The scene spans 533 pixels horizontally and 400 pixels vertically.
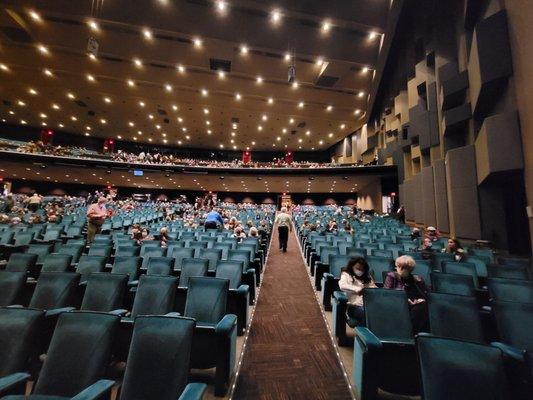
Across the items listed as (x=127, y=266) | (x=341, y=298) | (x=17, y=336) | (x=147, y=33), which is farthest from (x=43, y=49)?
(x=341, y=298)

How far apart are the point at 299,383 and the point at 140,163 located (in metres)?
22.1

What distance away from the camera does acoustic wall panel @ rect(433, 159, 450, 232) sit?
8643 mm

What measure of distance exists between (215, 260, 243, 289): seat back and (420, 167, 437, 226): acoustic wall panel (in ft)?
27.8

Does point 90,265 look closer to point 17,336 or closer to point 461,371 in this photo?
point 17,336

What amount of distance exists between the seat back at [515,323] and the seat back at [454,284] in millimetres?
737

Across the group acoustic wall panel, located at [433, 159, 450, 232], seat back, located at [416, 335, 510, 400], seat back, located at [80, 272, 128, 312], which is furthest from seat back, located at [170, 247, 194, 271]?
acoustic wall panel, located at [433, 159, 450, 232]

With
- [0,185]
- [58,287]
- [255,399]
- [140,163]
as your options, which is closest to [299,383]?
[255,399]

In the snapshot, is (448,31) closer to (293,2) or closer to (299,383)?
(293,2)

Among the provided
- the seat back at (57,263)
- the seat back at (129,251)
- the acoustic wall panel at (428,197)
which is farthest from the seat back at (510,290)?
the acoustic wall panel at (428,197)

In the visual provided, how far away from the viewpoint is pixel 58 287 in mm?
3012

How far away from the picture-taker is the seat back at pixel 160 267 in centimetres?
383

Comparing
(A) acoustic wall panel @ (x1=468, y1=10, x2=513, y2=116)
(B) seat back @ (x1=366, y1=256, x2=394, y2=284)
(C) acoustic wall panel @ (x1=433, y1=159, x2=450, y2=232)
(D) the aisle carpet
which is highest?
(A) acoustic wall panel @ (x1=468, y1=10, x2=513, y2=116)

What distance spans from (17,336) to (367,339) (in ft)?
8.50

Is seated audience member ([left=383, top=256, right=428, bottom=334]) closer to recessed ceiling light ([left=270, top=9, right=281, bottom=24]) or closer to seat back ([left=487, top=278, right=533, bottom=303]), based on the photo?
seat back ([left=487, top=278, right=533, bottom=303])
